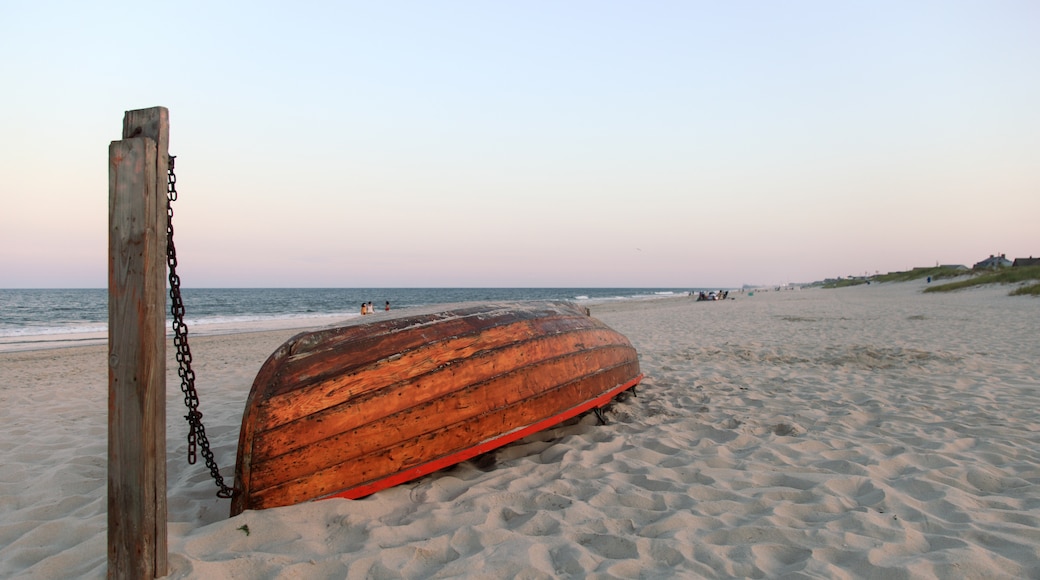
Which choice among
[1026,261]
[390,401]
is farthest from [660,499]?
[1026,261]

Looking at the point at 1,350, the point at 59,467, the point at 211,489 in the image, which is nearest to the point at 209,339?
the point at 1,350

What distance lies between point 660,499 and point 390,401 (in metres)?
1.74

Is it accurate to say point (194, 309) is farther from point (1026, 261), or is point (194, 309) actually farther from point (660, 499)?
point (1026, 261)

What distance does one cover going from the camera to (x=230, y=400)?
665 cm

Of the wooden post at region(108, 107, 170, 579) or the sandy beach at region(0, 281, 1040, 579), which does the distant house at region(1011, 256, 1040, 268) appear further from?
the wooden post at region(108, 107, 170, 579)

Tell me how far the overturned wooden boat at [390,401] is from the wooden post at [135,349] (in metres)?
0.70

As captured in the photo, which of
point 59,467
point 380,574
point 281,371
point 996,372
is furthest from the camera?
point 996,372

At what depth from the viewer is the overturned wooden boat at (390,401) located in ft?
10.0

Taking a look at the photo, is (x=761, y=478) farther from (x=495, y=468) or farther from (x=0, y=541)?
(x=0, y=541)

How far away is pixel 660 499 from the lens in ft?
10.3

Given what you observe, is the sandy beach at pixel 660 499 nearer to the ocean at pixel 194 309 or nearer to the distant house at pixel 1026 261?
the ocean at pixel 194 309

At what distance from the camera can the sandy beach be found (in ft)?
8.05

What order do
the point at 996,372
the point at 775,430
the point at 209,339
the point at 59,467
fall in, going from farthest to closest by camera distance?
the point at 209,339 < the point at 996,372 < the point at 775,430 < the point at 59,467

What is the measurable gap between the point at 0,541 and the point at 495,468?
111 inches
